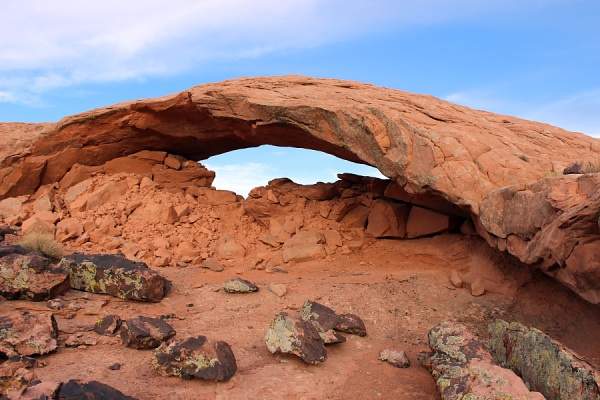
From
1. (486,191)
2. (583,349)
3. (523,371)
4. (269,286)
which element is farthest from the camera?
(269,286)

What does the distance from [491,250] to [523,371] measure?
132 inches

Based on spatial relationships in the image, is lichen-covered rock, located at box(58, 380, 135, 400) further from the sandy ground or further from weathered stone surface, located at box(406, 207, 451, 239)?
weathered stone surface, located at box(406, 207, 451, 239)

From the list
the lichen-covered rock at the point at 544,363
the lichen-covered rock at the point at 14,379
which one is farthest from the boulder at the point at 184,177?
the lichen-covered rock at the point at 544,363

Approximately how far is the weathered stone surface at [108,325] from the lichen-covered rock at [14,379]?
1.33 meters

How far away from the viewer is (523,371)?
5355 mm

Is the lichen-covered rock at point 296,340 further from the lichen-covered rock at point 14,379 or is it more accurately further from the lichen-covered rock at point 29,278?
the lichen-covered rock at point 29,278

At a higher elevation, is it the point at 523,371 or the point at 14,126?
the point at 14,126

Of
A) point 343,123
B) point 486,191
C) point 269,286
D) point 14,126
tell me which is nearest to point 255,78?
point 343,123

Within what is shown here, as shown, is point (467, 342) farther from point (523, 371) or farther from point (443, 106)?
point (443, 106)

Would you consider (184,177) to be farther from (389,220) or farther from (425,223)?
(425,223)

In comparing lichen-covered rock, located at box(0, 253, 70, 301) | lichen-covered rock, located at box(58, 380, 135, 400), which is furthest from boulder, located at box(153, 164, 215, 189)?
lichen-covered rock, located at box(58, 380, 135, 400)

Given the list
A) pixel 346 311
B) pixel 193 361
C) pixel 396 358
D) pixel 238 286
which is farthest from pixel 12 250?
pixel 396 358

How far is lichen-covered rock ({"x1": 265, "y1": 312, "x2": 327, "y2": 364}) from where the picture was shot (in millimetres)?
5793

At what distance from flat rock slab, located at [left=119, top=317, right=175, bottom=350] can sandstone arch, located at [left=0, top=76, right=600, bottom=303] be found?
4215 mm
